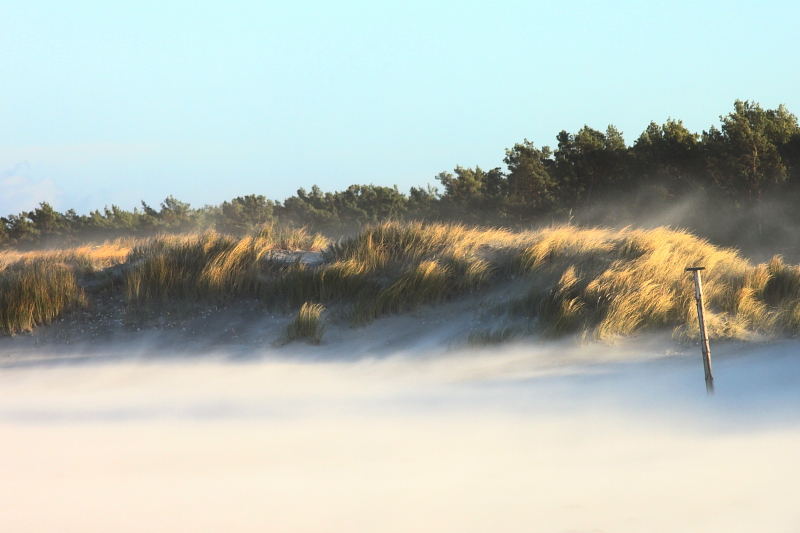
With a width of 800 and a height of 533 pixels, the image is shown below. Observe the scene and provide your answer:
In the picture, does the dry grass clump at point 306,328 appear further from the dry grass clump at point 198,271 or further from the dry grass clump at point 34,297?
the dry grass clump at point 34,297

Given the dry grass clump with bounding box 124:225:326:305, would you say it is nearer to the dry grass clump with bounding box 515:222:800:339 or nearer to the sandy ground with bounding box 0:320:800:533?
the sandy ground with bounding box 0:320:800:533

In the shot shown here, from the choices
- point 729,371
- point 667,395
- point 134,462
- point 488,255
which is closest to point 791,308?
point 729,371

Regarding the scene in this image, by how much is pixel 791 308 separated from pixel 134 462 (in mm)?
7781

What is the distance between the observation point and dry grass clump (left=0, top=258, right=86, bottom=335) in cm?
928

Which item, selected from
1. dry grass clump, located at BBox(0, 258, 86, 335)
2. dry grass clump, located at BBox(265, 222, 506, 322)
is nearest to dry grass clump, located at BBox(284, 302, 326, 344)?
dry grass clump, located at BBox(265, 222, 506, 322)

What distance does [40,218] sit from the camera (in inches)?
1820

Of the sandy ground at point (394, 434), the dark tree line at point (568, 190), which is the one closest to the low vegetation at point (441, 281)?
the sandy ground at point (394, 434)

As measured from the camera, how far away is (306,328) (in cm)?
900

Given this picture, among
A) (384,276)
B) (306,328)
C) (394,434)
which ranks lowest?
(394,434)

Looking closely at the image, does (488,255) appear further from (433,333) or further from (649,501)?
(649,501)

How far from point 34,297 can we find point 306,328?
3485 mm

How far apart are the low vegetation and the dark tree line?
32.4 feet

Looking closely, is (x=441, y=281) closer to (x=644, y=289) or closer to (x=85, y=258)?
(x=644, y=289)

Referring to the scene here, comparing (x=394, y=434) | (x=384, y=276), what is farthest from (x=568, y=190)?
(x=394, y=434)
